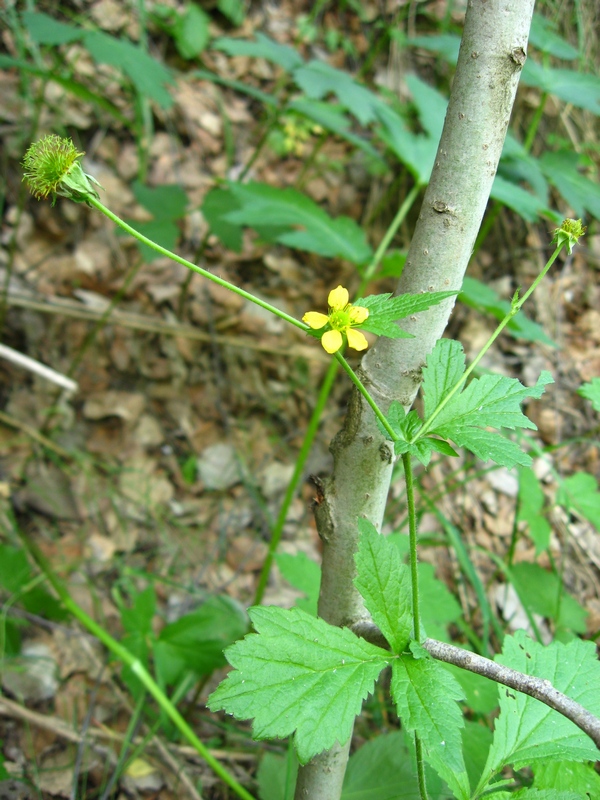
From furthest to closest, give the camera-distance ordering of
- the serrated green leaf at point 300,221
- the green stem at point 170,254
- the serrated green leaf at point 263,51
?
1. the serrated green leaf at point 263,51
2. the serrated green leaf at point 300,221
3. the green stem at point 170,254

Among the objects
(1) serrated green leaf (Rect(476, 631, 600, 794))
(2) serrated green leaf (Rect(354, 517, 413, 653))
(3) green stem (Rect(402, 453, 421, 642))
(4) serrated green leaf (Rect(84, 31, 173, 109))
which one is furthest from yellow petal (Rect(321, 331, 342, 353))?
(4) serrated green leaf (Rect(84, 31, 173, 109))

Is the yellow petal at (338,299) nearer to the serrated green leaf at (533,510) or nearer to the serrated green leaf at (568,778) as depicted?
the serrated green leaf at (568,778)

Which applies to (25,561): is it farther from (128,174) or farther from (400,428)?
(128,174)

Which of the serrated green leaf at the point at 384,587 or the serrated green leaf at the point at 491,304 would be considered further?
the serrated green leaf at the point at 491,304

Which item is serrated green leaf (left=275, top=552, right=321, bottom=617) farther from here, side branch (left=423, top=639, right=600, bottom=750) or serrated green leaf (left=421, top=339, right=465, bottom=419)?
serrated green leaf (left=421, top=339, right=465, bottom=419)

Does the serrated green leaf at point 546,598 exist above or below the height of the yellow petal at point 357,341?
below

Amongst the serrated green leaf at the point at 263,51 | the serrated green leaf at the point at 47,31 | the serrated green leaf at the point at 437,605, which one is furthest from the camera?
the serrated green leaf at the point at 263,51

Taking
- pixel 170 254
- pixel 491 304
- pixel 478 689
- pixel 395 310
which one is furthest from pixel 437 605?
pixel 170 254

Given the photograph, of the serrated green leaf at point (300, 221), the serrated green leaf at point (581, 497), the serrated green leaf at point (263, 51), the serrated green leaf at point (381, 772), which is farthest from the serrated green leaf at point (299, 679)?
the serrated green leaf at point (263, 51)
